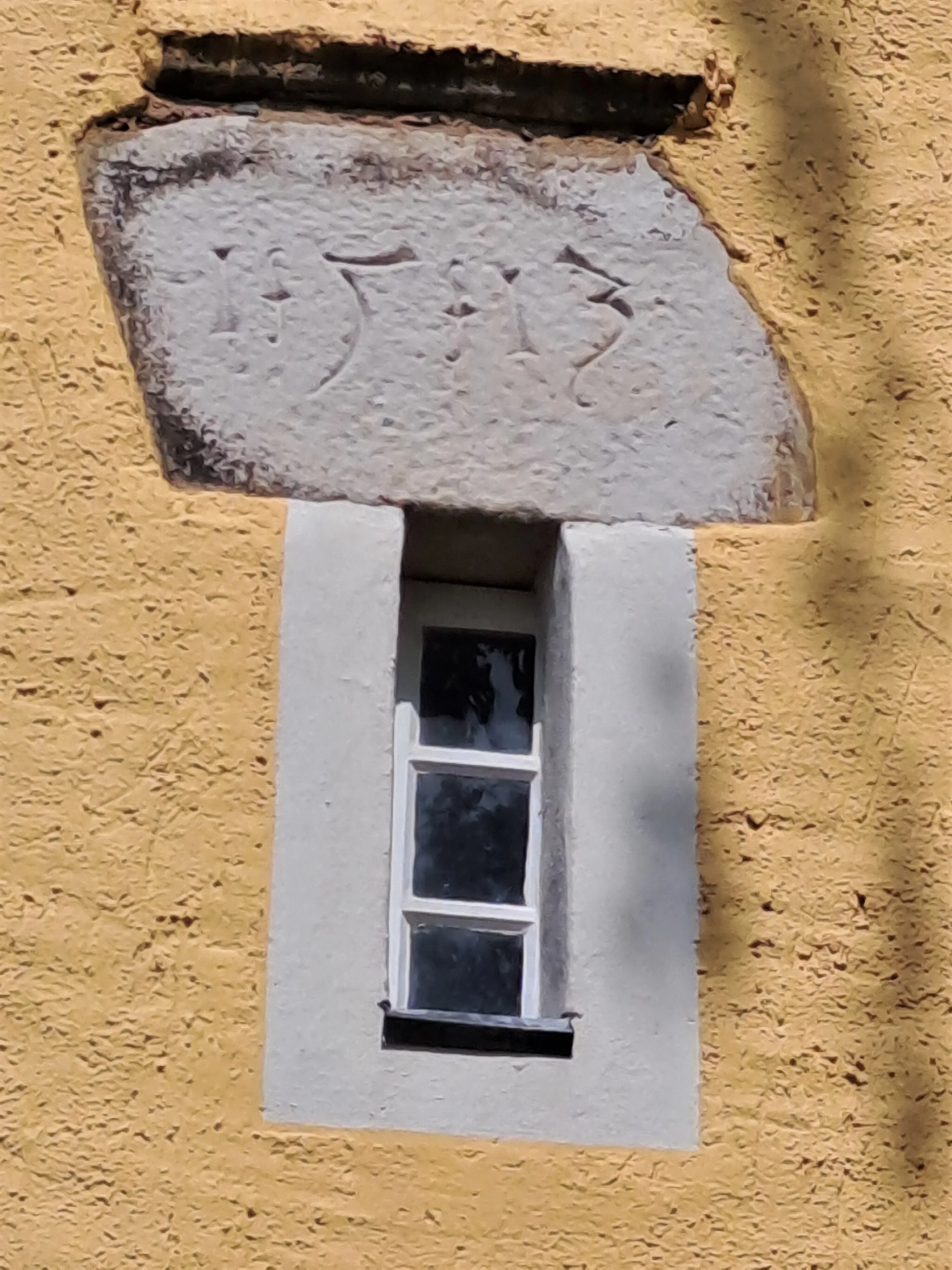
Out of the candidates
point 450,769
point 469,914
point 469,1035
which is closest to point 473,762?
point 450,769

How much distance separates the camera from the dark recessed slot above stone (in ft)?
11.1

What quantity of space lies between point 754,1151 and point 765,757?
0.50 meters

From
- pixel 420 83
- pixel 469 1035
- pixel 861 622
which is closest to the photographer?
pixel 469 1035

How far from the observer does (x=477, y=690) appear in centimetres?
327

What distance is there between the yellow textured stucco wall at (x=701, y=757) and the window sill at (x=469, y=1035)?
0.13 metres

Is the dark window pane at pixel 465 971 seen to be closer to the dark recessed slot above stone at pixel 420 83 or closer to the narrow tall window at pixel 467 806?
the narrow tall window at pixel 467 806

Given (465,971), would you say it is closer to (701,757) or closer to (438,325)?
(701,757)

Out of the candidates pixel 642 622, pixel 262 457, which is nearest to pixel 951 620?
pixel 642 622

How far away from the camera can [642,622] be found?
315 centimetres

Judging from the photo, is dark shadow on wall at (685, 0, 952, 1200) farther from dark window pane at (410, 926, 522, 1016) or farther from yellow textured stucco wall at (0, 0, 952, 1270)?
dark window pane at (410, 926, 522, 1016)

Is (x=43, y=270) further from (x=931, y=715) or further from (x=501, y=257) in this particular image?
(x=931, y=715)

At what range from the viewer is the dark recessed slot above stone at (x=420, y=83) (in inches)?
133

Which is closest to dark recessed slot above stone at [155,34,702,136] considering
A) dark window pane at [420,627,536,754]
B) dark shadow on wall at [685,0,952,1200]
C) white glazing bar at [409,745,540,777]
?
dark shadow on wall at [685,0,952,1200]

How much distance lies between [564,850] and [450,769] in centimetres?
24
